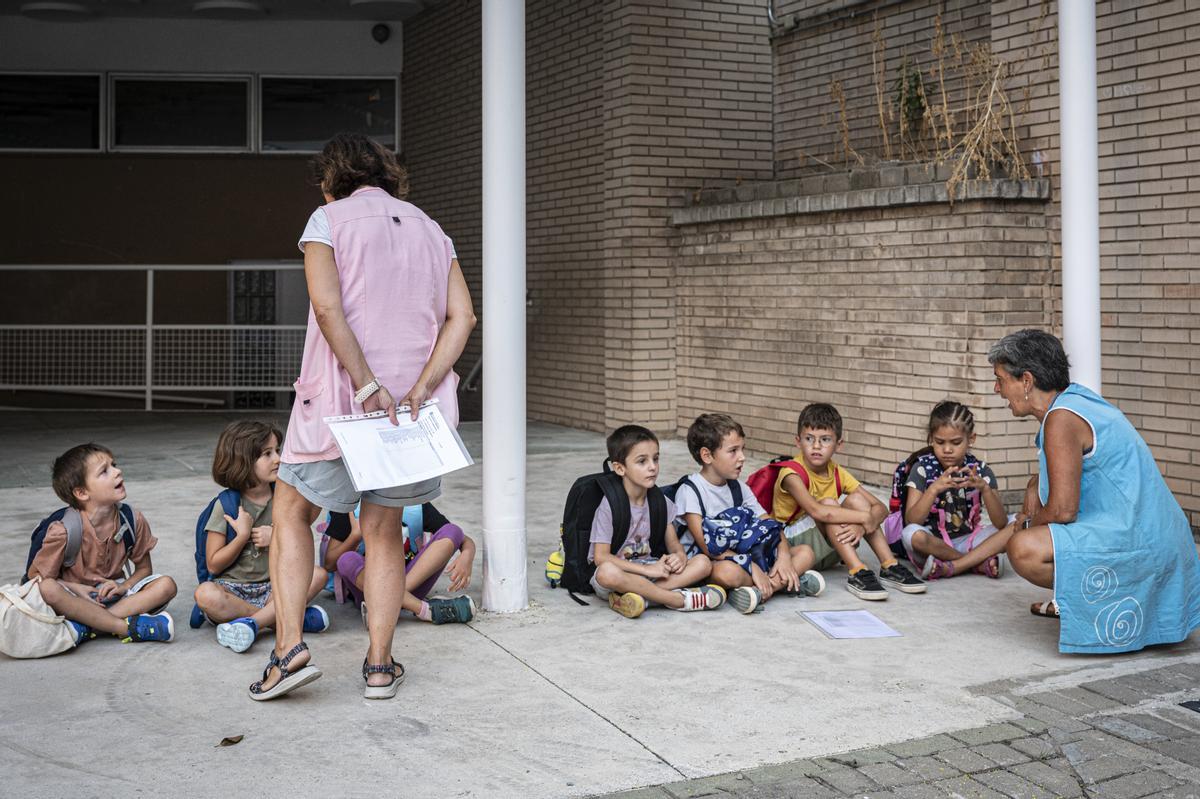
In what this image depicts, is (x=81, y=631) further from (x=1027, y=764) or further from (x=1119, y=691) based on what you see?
(x=1119, y=691)

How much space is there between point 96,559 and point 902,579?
10.8 ft

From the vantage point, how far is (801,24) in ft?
34.3

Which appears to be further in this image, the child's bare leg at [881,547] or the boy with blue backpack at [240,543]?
the child's bare leg at [881,547]

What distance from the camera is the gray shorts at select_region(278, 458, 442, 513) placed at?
413cm

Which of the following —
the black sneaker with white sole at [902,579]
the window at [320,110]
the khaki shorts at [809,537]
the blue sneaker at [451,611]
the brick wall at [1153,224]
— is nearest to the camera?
the blue sneaker at [451,611]

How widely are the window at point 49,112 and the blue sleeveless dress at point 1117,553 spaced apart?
506 inches

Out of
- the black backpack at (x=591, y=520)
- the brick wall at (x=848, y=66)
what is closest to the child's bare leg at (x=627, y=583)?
the black backpack at (x=591, y=520)

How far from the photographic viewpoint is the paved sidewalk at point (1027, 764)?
346cm

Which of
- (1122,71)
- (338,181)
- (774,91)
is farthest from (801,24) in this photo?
(338,181)

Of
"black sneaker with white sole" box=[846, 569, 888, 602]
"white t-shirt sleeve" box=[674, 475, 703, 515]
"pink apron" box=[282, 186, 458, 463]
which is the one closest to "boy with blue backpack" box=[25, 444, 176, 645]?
"pink apron" box=[282, 186, 458, 463]

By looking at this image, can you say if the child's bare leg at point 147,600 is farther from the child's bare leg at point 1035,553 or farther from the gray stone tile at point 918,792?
the child's bare leg at point 1035,553

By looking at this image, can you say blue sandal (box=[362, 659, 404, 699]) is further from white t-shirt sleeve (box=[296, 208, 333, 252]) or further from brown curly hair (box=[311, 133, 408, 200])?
brown curly hair (box=[311, 133, 408, 200])

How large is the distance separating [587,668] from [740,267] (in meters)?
5.67

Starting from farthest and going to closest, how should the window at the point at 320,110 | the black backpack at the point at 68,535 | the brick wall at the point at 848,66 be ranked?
1. the window at the point at 320,110
2. the brick wall at the point at 848,66
3. the black backpack at the point at 68,535
